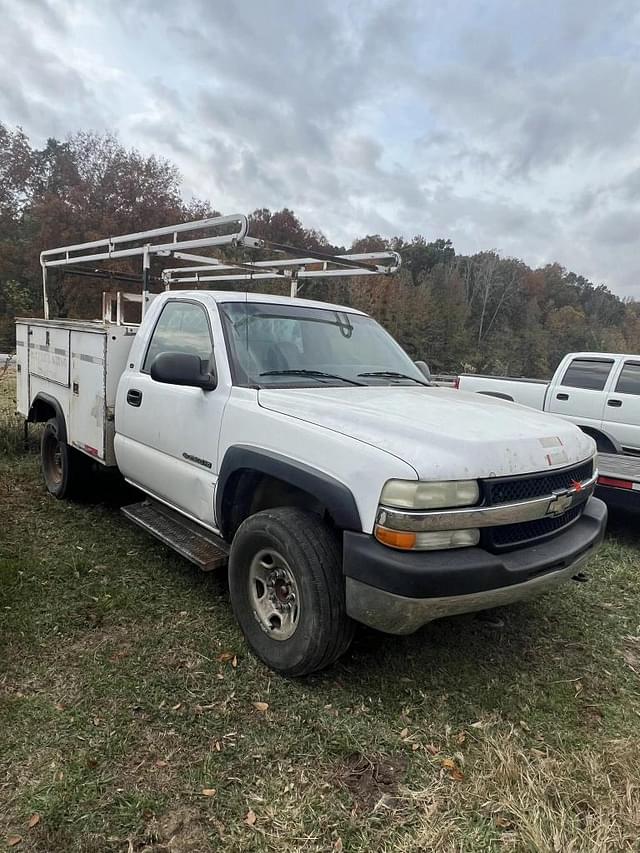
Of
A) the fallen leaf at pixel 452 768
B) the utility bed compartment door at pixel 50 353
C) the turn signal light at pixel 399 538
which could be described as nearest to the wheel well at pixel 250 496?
the turn signal light at pixel 399 538

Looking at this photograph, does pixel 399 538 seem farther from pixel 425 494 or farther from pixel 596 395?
pixel 596 395

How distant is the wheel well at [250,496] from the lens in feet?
10.3

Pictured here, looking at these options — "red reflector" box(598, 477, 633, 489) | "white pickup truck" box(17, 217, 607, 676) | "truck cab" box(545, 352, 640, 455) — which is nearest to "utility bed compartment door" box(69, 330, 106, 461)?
"white pickup truck" box(17, 217, 607, 676)

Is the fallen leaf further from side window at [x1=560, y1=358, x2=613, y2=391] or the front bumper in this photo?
side window at [x1=560, y1=358, x2=613, y2=391]

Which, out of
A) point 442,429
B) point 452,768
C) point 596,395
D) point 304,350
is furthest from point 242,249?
point 596,395

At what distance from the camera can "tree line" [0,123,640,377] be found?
75.3 ft

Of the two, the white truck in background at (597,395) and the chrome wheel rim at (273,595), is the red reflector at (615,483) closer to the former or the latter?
the white truck in background at (597,395)

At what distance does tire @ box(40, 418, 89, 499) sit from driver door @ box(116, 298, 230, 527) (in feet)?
3.19

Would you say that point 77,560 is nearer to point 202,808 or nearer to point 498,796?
point 202,808

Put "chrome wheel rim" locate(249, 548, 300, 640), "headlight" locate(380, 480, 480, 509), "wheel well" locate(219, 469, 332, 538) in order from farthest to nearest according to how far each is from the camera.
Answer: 1. "wheel well" locate(219, 469, 332, 538)
2. "chrome wheel rim" locate(249, 548, 300, 640)
3. "headlight" locate(380, 480, 480, 509)

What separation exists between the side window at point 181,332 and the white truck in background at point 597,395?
197 inches

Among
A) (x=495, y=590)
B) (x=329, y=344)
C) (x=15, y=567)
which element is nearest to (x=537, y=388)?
(x=329, y=344)

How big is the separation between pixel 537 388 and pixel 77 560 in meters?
6.66

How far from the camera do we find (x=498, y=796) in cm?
222
